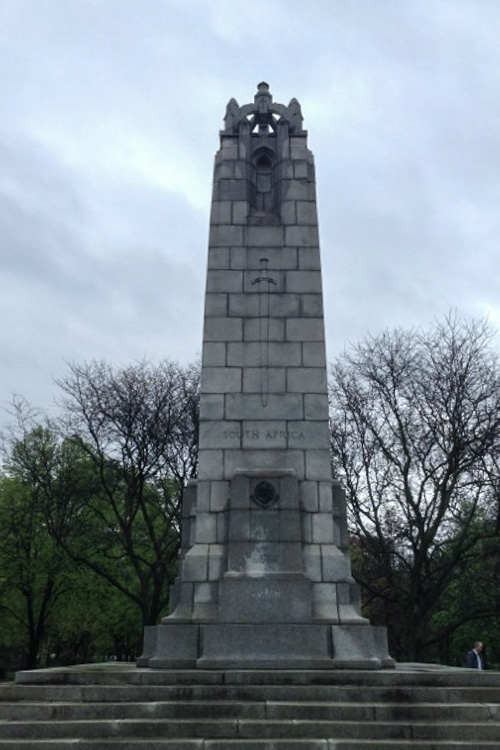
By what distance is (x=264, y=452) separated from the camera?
11.8 meters

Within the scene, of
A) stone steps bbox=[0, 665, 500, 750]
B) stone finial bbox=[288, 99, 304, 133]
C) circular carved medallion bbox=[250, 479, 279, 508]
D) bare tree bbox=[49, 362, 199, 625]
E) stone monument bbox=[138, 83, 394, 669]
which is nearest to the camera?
stone steps bbox=[0, 665, 500, 750]

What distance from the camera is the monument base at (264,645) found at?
9.90 meters

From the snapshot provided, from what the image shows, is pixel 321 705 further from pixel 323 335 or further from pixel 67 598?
pixel 67 598

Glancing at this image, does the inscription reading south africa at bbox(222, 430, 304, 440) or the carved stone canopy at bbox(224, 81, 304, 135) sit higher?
the carved stone canopy at bbox(224, 81, 304, 135)

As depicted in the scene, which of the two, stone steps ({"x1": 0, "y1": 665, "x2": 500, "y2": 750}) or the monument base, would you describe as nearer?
stone steps ({"x1": 0, "y1": 665, "x2": 500, "y2": 750})

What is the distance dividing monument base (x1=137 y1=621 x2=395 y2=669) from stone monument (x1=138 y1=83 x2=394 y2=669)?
18 millimetres

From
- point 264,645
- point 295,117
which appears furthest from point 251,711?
point 295,117

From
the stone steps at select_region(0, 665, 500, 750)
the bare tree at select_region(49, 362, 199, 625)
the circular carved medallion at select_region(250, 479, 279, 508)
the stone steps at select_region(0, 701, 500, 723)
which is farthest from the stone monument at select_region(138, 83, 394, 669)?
the bare tree at select_region(49, 362, 199, 625)

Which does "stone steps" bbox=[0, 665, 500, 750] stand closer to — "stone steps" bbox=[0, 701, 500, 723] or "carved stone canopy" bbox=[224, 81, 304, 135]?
"stone steps" bbox=[0, 701, 500, 723]

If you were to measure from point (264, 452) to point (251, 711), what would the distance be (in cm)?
460

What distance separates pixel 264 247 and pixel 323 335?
7.00ft

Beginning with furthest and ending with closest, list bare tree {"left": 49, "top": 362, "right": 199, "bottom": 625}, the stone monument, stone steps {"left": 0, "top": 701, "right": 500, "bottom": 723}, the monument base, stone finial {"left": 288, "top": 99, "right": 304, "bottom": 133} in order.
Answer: bare tree {"left": 49, "top": 362, "right": 199, "bottom": 625}, stone finial {"left": 288, "top": 99, "right": 304, "bottom": 133}, the stone monument, the monument base, stone steps {"left": 0, "top": 701, "right": 500, "bottom": 723}

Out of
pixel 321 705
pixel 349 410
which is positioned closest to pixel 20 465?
pixel 349 410

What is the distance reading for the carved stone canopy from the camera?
1403 centimetres
